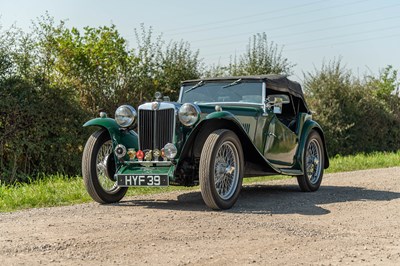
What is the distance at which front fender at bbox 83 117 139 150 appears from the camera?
7.64m

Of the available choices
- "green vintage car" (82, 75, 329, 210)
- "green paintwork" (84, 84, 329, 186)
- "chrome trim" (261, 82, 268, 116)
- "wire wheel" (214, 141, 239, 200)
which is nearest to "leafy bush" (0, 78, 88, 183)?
"green vintage car" (82, 75, 329, 210)

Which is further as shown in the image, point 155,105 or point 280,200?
point 280,200

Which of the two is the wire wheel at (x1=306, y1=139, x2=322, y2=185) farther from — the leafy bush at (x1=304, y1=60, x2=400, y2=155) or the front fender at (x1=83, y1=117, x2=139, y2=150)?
the leafy bush at (x1=304, y1=60, x2=400, y2=155)

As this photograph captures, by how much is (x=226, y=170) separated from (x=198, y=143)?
1.64 ft

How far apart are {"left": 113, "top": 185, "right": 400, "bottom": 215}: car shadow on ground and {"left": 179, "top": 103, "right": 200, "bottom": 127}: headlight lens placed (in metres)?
1.01

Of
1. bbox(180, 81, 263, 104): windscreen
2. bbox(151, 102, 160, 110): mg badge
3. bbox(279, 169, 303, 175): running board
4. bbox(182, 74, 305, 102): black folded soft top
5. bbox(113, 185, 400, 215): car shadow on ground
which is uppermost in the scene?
bbox(182, 74, 305, 102): black folded soft top

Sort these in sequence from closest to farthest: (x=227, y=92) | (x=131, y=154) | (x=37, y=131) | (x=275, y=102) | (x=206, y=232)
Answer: (x=206, y=232), (x=131, y=154), (x=275, y=102), (x=227, y=92), (x=37, y=131)

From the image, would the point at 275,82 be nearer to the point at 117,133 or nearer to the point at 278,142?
the point at 278,142

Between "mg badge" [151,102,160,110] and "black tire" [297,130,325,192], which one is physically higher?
"mg badge" [151,102,160,110]

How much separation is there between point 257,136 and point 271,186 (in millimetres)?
2201

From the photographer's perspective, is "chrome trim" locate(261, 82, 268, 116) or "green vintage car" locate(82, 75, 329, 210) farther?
"chrome trim" locate(261, 82, 268, 116)

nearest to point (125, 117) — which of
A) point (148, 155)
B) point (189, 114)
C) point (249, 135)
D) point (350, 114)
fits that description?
point (148, 155)

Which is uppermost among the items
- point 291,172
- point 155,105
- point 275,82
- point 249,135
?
point 275,82

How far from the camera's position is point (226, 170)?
7133 millimetres
